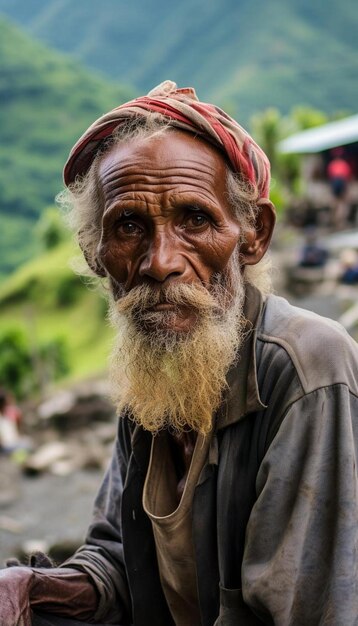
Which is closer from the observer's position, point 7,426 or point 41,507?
point 41,507

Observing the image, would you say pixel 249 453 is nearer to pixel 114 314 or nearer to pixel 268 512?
pixel 268 512

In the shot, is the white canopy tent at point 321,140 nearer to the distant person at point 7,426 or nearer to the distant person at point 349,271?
the distant person at point 349,271

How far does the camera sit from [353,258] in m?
18.4

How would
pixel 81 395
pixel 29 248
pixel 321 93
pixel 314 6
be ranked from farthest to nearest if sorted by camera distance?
pixel 314 6 < pixel 321 93 < pixel 29 248 < pixel 81 395

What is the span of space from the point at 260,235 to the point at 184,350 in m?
0.44

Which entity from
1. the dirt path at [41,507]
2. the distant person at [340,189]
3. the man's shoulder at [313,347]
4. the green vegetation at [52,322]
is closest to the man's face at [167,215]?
the man's shoulder at [313,347]

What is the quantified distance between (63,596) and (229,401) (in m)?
0.86

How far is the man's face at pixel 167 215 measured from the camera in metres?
2.08

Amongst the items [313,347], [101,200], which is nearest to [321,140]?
[101,200]

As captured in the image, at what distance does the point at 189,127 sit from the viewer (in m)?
2.10

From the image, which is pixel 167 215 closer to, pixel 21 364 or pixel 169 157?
pixel 169 157

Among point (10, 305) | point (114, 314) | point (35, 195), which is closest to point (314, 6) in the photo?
point (35, 195)

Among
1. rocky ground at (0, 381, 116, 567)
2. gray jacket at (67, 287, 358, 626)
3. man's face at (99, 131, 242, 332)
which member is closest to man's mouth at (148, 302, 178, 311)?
man's face at (99, 131, 242, 332)

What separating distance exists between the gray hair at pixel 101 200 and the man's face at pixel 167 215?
0.10 feet
